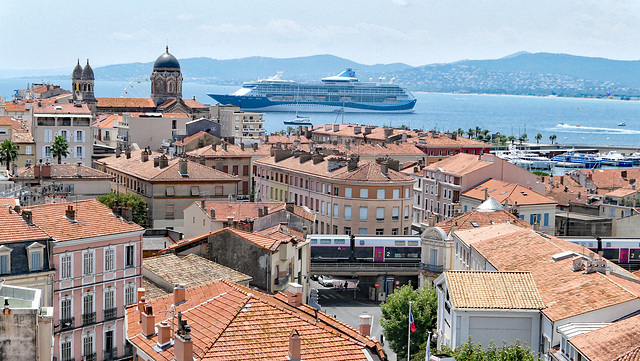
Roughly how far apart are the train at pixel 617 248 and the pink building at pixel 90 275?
91.8ft

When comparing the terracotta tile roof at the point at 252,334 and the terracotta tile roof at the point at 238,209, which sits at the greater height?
the terracotta tile roof at the point at 252,334

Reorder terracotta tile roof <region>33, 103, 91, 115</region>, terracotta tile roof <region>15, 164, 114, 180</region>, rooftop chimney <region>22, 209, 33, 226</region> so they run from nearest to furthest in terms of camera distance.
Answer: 1. rooftop chimney <region>22, 209, 33, 226</region>
2. terracotta tile roof <region>15, 164, 114, 180</region>
3. terracotta tile roof <region>33, 103, 91, 115</region>

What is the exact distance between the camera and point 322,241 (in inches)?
2024

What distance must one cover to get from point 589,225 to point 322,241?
23.7 metres

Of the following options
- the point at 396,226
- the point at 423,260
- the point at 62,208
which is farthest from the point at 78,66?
the point at 62,208

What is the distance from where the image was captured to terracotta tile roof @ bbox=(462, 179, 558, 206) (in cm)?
6431

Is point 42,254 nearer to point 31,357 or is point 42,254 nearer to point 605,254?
point 31,357

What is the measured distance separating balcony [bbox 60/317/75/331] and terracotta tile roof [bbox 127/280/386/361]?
27.9 ft

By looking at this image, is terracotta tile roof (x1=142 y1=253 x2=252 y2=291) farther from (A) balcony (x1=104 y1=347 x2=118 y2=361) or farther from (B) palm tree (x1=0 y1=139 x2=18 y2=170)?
(B) palm tree (x1=0 y1=139 x2=18 y2=170)

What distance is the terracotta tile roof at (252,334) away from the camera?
19.0 metres

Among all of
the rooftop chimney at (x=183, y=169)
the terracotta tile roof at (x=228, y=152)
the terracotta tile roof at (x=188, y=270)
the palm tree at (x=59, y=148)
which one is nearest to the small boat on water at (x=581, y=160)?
the terracotta tile roof at (x=228, y=152)

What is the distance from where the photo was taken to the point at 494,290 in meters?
27.8

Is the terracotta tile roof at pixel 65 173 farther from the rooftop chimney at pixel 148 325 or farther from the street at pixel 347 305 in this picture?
the rooftop chimney at pixel 148 325

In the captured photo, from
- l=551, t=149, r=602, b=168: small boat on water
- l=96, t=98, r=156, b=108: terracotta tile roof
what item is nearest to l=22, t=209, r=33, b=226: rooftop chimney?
l=96, t=98, r=156, b=108: terracotta tile roof
